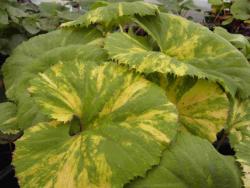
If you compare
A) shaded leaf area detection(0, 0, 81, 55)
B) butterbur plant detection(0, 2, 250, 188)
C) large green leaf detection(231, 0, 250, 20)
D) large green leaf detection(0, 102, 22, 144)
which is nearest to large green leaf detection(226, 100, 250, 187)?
butterbur plant detection(0, 2, 250, 188)

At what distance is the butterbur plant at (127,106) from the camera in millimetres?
634

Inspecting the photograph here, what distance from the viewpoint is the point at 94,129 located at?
2.24 ft

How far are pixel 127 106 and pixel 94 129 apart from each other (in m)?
0.07

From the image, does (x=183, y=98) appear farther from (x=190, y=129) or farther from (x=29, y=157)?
(x=29, y=157)

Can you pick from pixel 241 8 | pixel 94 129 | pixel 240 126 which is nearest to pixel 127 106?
pixel 94 129

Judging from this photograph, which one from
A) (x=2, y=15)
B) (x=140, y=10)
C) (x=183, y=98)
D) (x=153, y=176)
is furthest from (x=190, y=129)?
(x=2, y=15)

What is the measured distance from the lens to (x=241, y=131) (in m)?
0.82

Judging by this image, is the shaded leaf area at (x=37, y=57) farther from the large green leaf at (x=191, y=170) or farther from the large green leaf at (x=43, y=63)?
the large green leaf at (x=191, y=170)

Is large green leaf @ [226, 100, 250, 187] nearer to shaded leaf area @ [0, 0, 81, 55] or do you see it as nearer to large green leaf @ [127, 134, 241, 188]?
large green leaf @ [127, 134, 241, 188]

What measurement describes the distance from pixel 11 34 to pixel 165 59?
586 mm

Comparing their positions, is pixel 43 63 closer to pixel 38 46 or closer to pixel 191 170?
pixel 38 46

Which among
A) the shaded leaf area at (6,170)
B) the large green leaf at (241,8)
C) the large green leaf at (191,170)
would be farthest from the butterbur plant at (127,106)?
the large green leaf at (241,8)

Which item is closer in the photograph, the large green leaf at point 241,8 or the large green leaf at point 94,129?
the large green leaf at point 94,129

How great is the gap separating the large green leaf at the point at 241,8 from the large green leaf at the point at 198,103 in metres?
0.73
